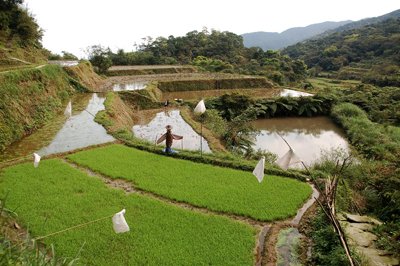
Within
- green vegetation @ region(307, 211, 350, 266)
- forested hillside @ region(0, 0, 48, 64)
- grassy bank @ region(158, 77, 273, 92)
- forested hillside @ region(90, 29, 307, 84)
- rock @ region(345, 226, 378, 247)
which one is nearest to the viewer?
green vegetation @ region(307, 211, 350, 266)

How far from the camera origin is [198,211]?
316 inches

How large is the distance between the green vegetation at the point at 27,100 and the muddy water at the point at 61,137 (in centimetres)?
42

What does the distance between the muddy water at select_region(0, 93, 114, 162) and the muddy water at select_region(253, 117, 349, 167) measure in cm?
829

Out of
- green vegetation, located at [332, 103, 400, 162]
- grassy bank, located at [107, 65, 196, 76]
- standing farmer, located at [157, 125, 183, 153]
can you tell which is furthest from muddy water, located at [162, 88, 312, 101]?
standing farmer, located at [157, 125, 183, 153]

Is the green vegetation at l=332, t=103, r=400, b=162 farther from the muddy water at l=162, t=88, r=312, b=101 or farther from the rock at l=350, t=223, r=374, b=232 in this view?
the rock at l=350, t=223, r=374, b=232

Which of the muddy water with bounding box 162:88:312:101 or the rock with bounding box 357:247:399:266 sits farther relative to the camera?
the muddy water with bounding box 162:88:312:101

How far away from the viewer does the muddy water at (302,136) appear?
16.7m

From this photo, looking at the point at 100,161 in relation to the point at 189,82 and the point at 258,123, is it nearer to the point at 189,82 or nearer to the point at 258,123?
the point at 258,123

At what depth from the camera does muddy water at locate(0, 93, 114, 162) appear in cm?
1217

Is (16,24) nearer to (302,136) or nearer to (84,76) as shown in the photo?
(84,76)

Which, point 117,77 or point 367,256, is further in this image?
point 117,77

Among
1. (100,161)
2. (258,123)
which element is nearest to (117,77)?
(258,123)

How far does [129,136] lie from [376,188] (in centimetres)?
974

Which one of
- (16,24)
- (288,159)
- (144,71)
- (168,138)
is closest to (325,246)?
(288,159)
